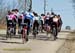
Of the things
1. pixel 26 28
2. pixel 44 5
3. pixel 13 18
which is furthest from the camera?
pixel 44 5

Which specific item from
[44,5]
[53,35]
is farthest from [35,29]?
[44,5]

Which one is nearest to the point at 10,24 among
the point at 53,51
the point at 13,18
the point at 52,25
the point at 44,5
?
the point at 13,18

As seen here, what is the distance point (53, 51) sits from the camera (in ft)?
51.8

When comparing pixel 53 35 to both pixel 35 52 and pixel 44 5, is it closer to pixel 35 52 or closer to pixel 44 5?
pixel 35 52

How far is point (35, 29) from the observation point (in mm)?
24797

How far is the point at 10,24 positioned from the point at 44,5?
45958mm

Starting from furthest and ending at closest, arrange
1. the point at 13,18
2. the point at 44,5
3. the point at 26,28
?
the point at 44,5 < the point at 13,18 < the point at 26,28

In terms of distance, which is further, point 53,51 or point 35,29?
point 35,29

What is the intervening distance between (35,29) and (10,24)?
2951 millimetres

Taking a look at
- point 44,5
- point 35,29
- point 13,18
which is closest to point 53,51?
point 13,18

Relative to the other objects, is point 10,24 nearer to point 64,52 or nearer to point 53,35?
point 53,35

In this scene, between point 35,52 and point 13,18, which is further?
point 13,18

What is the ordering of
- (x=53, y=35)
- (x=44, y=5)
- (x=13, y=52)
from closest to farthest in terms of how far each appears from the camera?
(x=13, y=52)
(x=53, y=35)
(x=44, y=5)

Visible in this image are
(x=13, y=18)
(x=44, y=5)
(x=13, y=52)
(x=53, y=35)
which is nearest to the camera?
(x=13, y=52)
